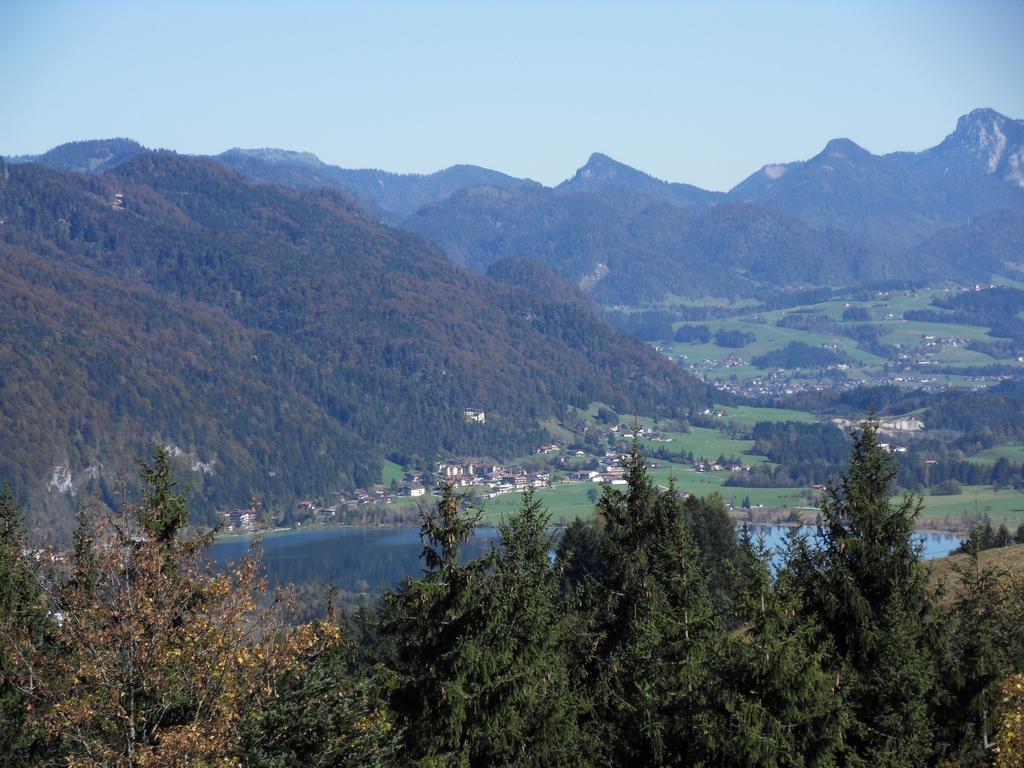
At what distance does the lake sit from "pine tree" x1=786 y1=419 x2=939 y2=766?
74.4 metres

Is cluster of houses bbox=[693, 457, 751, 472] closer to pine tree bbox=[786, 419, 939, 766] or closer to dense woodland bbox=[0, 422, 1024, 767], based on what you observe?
dense woodland bbox=[0, 422, 1024, 767]

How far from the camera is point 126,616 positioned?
15867 millimetres

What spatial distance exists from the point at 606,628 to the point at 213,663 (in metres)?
12.1

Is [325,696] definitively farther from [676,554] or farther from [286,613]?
[676,554]

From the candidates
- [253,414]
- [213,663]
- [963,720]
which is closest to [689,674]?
[963,720]

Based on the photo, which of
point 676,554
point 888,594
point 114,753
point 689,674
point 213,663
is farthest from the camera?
point 676,554

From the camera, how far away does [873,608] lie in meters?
20.9

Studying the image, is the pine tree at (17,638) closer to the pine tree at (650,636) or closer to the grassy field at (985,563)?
the pine tree at (650,636)

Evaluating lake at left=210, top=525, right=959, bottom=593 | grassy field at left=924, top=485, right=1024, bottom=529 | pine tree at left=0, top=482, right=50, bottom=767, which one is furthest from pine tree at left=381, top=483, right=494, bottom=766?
grassy field at left=924, top=485, right=1024, bottom=529

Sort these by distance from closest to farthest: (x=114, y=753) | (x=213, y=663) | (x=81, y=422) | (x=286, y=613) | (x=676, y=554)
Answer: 1. (x=114, y=753)
2. (x=213, y=663)
3. (x=286, y=613)
4. (x=676, y=554)
5. (x=81, y=422)

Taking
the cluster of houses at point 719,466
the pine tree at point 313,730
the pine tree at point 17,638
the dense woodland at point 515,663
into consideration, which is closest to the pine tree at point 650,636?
the dense woodland at point 515,663

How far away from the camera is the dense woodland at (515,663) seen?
16047mm

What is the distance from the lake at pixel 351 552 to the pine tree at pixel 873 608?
7438cm

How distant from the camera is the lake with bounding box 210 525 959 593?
109812mm
